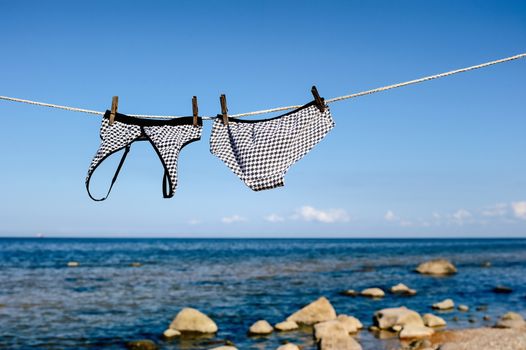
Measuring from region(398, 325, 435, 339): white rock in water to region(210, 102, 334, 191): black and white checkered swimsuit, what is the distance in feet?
41.5

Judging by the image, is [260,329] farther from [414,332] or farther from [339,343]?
[414,332]

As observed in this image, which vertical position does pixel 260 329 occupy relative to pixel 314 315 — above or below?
below

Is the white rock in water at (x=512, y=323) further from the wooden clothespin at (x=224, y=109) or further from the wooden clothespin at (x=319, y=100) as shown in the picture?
the wooden clothespin at (x=224, y=109)

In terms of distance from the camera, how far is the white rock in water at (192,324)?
15913mm

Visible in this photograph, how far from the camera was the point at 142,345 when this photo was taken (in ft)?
47.3

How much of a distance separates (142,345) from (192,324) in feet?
6.66

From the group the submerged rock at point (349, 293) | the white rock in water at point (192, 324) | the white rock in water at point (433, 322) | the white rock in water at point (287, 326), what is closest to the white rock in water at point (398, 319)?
the white rock in water at point (433, 322)

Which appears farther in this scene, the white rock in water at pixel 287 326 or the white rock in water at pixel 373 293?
the white rock in water at pixel 373 293

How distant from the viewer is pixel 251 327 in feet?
53.0

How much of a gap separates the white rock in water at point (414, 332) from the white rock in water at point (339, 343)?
7.65 feet

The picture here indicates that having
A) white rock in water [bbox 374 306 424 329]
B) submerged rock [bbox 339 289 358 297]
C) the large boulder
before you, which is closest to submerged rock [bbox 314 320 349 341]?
white rock in water [bbox 374 306 424 329]

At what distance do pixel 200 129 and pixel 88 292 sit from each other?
24.9 m

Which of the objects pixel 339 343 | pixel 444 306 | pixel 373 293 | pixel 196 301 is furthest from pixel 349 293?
pixel 339 343

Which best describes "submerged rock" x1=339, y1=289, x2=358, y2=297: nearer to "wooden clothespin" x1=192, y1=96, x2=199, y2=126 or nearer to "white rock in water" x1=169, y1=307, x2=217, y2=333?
"white rock in water" x1=169, y1=307, x2=217, y2=333
